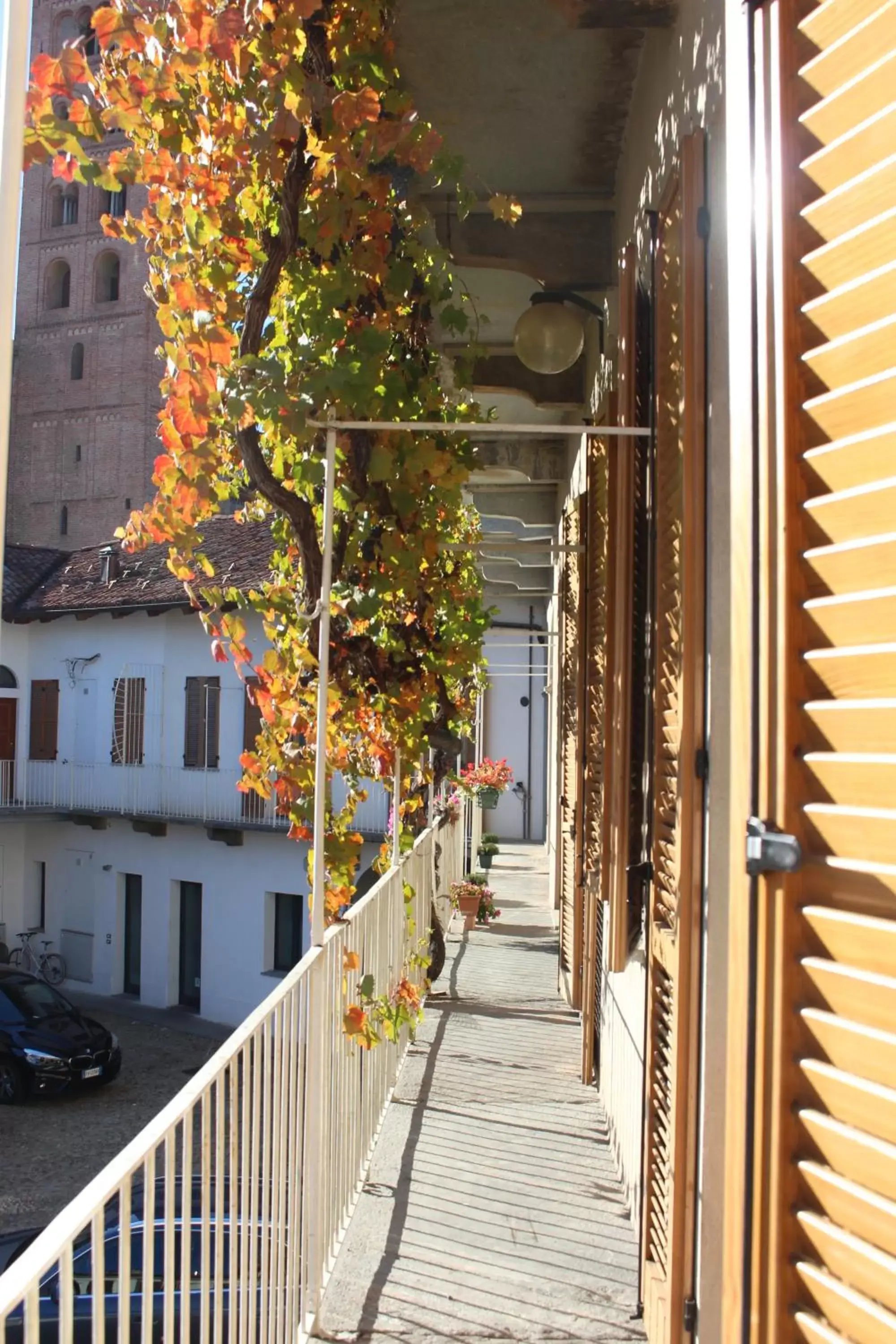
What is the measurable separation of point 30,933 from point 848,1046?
23.0 meters

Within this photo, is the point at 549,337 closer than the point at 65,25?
Yes

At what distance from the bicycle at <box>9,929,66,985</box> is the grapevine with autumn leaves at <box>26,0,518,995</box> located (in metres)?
19.3

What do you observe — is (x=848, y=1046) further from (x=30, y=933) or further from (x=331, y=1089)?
(x=30, y=933)

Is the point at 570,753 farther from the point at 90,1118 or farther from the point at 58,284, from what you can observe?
the point at 58,284

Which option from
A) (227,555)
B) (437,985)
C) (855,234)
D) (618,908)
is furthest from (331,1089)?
(227,555)

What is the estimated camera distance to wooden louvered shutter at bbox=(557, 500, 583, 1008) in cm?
624

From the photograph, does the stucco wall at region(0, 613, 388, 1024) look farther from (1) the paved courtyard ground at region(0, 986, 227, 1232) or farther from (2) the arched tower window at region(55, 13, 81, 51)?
(2) the arched tower window at region(55, 13, 81, 51)

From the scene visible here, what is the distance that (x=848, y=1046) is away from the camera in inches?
46.4

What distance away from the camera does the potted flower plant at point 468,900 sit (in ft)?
32.1

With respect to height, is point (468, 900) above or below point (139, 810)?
above

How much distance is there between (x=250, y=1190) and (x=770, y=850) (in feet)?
5.45

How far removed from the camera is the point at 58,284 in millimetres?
40844

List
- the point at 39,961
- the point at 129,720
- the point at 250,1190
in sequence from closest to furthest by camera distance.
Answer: the point at 250,1190
the point at 129,720
the point at 39,961

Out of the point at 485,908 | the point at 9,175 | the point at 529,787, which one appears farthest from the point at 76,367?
the point at 9,175
